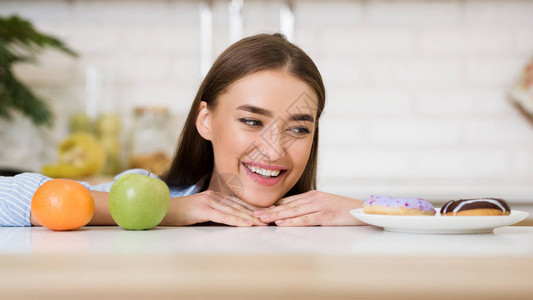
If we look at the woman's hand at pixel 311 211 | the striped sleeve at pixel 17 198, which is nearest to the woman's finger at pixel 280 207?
the woman's hand at pixel 311 211

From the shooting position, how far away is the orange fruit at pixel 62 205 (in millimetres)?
913

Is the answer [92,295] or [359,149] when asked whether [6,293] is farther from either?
[359,149]

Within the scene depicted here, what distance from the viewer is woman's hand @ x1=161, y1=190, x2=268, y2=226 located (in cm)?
107

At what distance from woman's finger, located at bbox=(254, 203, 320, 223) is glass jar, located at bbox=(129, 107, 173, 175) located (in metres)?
1.49

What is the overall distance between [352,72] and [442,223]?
1.95 metres

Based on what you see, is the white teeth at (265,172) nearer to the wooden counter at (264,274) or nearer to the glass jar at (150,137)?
the wooden counter at (264,274)

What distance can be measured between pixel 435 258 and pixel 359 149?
213 centimetres

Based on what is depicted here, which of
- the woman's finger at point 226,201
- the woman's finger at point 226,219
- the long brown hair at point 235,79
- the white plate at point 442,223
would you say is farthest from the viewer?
the long brown hair at point 235,79

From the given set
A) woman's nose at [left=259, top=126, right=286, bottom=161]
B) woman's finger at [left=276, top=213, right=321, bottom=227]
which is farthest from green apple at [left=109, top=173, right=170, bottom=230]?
woman's nose at [left=259, top=126, right=286, bottom=161]

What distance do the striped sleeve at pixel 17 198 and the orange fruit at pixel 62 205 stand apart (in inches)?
5.3

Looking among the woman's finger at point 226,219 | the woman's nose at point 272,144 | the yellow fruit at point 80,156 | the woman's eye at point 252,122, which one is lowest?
the yellow fruit at point 80,156

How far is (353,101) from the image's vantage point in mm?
2719

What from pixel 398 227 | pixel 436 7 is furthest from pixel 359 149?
pixel 398 227

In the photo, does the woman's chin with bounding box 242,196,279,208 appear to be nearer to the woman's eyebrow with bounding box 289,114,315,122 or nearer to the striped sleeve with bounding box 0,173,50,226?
the woman's eyebrow with bounding box 289,114,315,122
